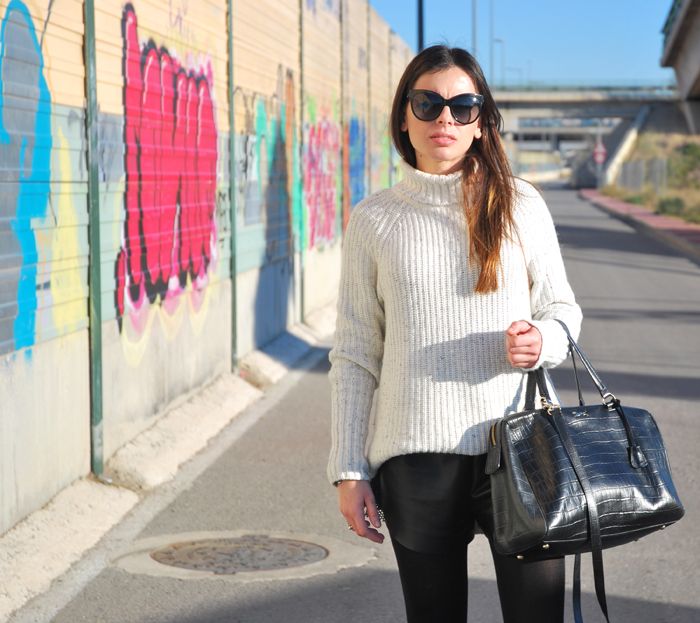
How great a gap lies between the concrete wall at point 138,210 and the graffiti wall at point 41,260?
0.04ft

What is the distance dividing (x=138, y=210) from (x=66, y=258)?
1.44 meters

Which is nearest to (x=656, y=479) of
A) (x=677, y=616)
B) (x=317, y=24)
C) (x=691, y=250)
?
(x=677, y=616)

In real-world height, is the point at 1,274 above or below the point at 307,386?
above

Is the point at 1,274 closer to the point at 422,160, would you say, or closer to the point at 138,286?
the point at 138,286

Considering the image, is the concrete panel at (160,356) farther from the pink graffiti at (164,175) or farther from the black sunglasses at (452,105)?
the black sunglasses at (452,105)

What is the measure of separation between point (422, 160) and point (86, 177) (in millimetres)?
4047

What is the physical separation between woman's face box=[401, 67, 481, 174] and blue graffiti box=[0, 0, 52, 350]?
3097mm

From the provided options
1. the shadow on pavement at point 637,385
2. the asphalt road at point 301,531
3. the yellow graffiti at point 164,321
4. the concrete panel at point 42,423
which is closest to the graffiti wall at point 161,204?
the yellow graffiti at point 164,321

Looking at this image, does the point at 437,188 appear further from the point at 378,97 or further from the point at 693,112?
the point at 693,112

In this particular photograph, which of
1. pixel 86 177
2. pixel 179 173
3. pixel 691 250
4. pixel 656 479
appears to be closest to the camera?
pixel 656 479

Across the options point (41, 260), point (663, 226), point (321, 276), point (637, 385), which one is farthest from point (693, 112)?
point (41, 260)

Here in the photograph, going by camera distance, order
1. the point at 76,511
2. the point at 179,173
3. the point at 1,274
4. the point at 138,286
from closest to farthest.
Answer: the point at 1,274 → the point at 76,511 → the point at 138,286 → the point at 179,173

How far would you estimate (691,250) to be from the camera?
1051 inches

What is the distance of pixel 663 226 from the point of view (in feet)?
116
